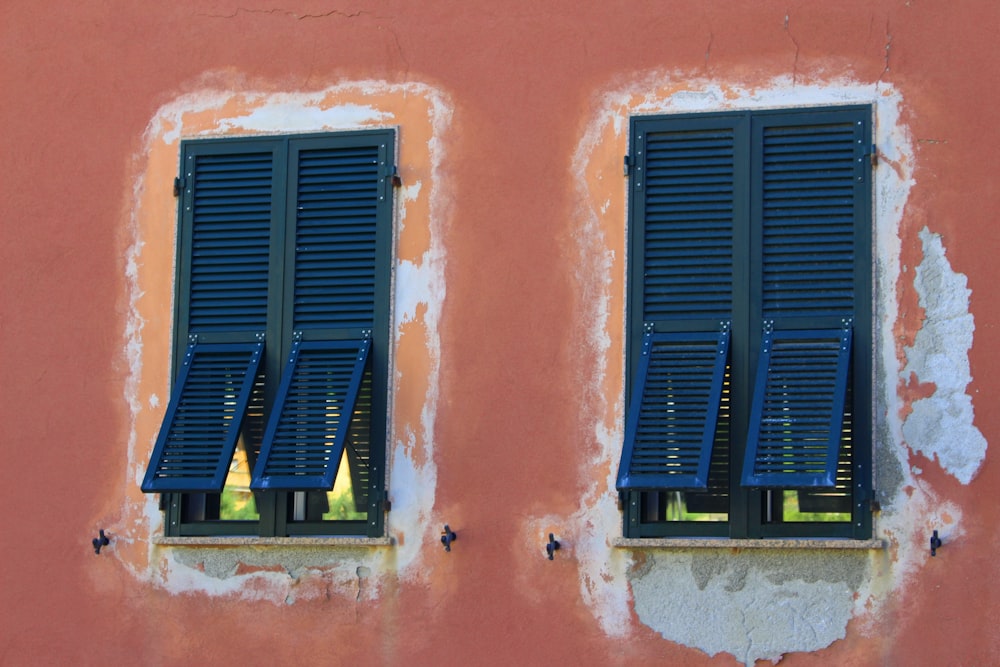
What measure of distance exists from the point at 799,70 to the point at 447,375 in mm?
2179

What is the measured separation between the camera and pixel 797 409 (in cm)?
845

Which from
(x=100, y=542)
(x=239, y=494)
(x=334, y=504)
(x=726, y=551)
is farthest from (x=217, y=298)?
(x=726, y=551)

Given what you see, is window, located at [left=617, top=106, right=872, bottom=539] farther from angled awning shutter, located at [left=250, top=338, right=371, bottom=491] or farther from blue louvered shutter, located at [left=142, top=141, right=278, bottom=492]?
blue louvered shutter, located at [left=142, top=141, right=278, bottom=492]

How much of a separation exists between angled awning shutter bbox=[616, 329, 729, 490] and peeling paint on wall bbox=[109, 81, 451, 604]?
3.35 feet

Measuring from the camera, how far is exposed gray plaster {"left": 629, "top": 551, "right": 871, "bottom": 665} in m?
8.44

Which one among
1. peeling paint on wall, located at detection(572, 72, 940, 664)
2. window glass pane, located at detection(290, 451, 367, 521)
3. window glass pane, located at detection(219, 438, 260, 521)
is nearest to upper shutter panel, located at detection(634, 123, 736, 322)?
peeling paint on wall, located at detection(572, 72, 940, 664)

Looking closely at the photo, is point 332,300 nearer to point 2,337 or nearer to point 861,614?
point 2,337

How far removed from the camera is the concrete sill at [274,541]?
890cm

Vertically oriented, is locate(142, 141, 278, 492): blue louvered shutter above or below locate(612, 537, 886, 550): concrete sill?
above

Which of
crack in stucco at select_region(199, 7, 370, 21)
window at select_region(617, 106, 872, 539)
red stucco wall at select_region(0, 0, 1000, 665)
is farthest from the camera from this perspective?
crack in stucco at select_region(199, 7, 370, 21)

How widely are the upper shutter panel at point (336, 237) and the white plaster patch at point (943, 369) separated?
2.56 metres

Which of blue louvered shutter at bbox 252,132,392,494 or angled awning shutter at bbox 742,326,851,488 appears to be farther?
blue louvered shutter at bbox 252,132,392,494

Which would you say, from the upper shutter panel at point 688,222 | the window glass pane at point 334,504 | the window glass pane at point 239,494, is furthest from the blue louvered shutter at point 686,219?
the window glass pane at point 239,494

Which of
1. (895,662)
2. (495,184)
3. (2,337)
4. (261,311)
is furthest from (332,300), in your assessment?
(895,662)
